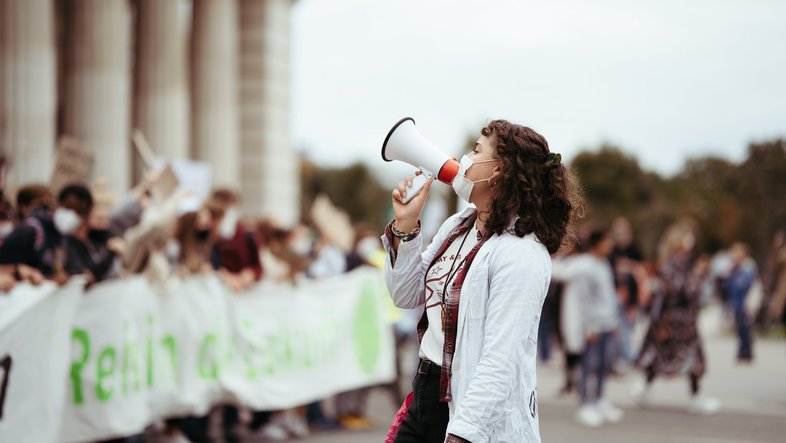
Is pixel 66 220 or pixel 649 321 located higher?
pixel 66 220

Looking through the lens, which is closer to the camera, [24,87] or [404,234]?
[404,234]

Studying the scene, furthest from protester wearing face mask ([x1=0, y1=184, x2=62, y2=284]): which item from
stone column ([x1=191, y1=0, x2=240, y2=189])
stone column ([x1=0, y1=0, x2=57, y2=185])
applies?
stone column ([x1=191, y1=0, x2=240, y2=189])

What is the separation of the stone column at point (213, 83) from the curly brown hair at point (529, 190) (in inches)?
807

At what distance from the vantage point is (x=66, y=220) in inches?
294

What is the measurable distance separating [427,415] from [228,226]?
21.2ft

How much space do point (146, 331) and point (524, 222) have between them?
202 inches

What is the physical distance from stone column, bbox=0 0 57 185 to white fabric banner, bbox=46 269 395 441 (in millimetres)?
6969

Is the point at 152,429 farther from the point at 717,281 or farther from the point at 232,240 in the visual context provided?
the point at 717,281

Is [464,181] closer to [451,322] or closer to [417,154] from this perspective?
[417,154]

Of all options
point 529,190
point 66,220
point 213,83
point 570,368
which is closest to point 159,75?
point 213,83

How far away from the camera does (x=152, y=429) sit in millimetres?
9758

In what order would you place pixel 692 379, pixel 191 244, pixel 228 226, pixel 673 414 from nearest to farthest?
pixel 191 244, pixel 228 226, pixel 673 414, pixel 692 379

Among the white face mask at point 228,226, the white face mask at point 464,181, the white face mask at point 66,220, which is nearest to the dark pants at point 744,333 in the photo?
the white face mask at point 228,226

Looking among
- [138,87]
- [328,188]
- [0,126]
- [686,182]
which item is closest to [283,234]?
[0,126]
